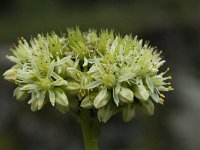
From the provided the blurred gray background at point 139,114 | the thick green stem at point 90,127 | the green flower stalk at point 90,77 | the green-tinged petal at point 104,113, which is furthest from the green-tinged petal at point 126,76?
the blurred gray background at point 139,114

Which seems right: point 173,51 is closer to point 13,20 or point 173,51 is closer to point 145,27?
point 145,27

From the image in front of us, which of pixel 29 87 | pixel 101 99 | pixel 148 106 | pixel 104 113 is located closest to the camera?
pixel 101 99

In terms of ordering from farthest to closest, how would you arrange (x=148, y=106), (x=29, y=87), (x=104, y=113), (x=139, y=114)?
(x=139, y=114), (x=148, y=106), (x=29, y=87), (x=104, y=113)

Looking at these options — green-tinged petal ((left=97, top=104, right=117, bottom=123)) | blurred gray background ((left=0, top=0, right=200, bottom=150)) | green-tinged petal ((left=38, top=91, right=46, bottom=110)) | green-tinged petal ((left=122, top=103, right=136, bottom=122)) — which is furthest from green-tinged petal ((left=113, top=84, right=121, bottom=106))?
blurred gray background ((left=0, top=0, right=200, bottom=150))

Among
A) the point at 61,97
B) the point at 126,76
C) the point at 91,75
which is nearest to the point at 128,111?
the point at 126,76

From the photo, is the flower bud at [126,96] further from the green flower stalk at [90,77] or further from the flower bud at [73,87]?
the flower bud at [73,87]

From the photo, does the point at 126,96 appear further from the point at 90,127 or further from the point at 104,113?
the point at 90,127

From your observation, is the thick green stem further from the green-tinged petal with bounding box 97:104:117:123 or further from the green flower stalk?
the green-tinged petal with bounding box 97:104:117:123
